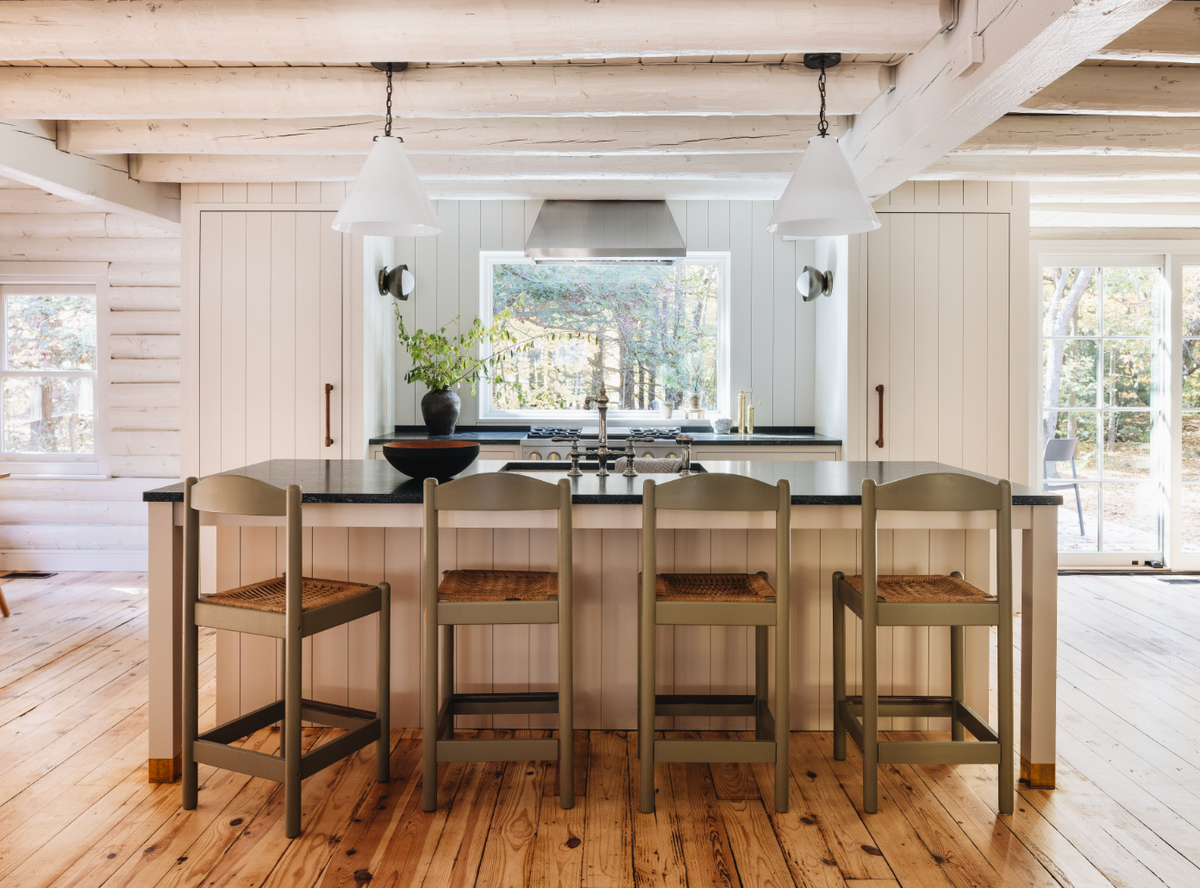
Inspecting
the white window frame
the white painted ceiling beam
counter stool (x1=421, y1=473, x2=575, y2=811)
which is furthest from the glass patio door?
the white painted ceiling beam

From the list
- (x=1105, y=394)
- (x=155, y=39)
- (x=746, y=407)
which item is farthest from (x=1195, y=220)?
(x=155, y=39)

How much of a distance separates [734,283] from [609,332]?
888 mm

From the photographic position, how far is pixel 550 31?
2.44 metres

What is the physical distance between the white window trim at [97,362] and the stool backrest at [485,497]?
13.8 ft

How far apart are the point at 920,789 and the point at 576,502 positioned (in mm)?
1373

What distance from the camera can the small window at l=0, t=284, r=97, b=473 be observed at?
5324mm

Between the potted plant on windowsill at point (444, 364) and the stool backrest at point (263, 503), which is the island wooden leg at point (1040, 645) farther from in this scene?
the potted plant on windowsill at point (444, 364)

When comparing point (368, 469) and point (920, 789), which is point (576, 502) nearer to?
point (368, 469)

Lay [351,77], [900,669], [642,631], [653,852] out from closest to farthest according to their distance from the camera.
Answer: [653,852], [642,631], [900,669], [351,77]

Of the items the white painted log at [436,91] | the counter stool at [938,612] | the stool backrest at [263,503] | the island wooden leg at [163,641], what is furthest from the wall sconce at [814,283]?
the island wooden leg at [163,641]

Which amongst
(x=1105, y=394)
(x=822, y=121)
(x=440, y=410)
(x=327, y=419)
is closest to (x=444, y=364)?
(x=440, y=410)

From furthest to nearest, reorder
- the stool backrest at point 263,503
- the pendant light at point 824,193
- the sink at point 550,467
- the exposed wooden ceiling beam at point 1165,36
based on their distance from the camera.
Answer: the sink at point 550,467 < the exposed wooden ceiling beam at point 1165,36 < the pendant light at point 824,193 < the stool backrest at point 263,503

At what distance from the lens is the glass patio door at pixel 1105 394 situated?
512cm

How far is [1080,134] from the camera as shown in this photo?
3.43 meters
